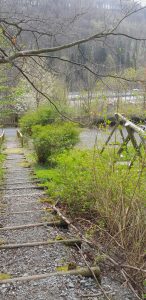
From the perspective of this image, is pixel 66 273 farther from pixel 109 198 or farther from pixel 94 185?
pixel 94 185

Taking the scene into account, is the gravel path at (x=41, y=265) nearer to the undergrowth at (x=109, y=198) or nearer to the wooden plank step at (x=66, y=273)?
the wooden plank step at (x=66, y=273)

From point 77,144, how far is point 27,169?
2.42m

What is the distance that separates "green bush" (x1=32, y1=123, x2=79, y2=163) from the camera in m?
12.0

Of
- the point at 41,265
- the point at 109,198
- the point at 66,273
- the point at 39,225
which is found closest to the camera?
the point at 66,273

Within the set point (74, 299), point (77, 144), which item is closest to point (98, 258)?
point (74, 299)

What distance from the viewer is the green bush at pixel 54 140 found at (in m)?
12.0

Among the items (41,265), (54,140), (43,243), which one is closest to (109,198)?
(43,243)

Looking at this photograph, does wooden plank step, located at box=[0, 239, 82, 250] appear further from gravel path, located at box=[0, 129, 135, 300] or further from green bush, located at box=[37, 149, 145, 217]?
green bush, located at box=[37, 149, 145, 217]

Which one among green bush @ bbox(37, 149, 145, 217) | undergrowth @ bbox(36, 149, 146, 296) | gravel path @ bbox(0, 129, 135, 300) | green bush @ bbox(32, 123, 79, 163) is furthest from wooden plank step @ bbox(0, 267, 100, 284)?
green bush @ bbox(32, 123, 79, 163)

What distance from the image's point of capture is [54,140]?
11914mm

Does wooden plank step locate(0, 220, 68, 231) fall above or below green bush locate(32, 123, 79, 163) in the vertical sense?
below

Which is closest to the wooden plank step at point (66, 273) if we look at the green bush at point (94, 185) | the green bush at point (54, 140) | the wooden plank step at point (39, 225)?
the green bush at point (94, 185)

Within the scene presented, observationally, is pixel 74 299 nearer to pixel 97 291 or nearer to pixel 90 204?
pixel 97 291

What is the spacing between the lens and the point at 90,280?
10.7ft
